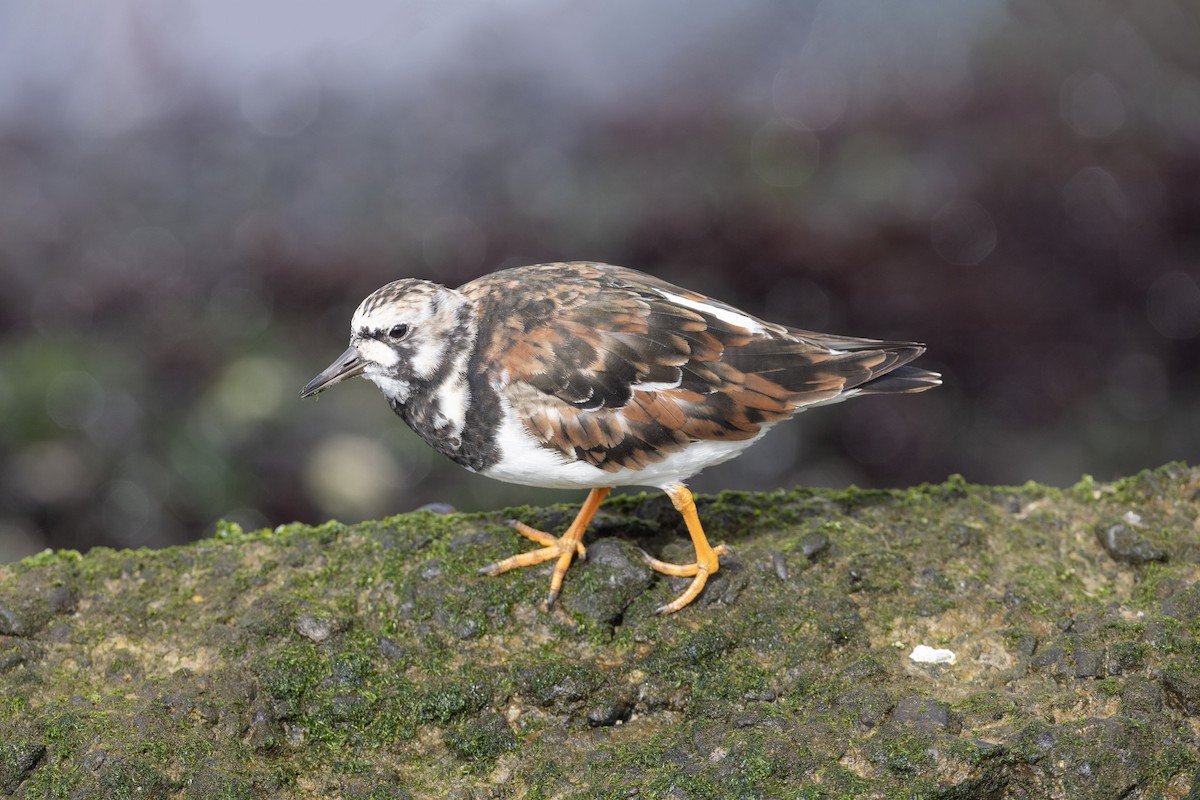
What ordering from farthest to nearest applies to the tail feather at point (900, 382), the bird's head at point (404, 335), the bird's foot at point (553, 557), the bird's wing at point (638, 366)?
the tail feather at point (900, 382) → the bird's foot at point (553, 557) → the bird's head at point (404, 335) → the bird's wing at point (638, 366)

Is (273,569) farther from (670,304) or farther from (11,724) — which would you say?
(670,304)

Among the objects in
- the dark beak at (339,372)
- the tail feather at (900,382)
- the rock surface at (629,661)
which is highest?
the dark beak at (339,372)

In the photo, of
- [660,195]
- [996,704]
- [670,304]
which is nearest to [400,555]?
[670,304]

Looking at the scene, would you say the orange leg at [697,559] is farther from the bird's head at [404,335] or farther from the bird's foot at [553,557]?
the bird's head at [404,335]

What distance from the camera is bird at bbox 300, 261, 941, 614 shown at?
5137mm

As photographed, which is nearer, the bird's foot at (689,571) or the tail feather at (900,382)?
the bird's foot at (689,571)

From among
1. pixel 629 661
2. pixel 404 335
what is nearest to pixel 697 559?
pixel 629 661

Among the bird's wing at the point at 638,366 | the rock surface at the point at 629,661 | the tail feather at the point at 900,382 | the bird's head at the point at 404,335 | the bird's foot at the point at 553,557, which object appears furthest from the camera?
the tail feather at the point at 900,382

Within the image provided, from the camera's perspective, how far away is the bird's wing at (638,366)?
512 centimetres

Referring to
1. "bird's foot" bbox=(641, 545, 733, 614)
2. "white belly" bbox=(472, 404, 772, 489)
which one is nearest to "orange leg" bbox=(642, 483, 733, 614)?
"bird's foot" bbox=(641, 545, 733, 614)

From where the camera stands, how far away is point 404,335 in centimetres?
525

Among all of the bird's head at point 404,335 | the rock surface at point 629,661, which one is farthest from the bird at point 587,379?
the rock surface at point 629,661

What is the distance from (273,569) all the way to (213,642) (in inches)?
24.6

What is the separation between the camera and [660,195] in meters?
9.84
